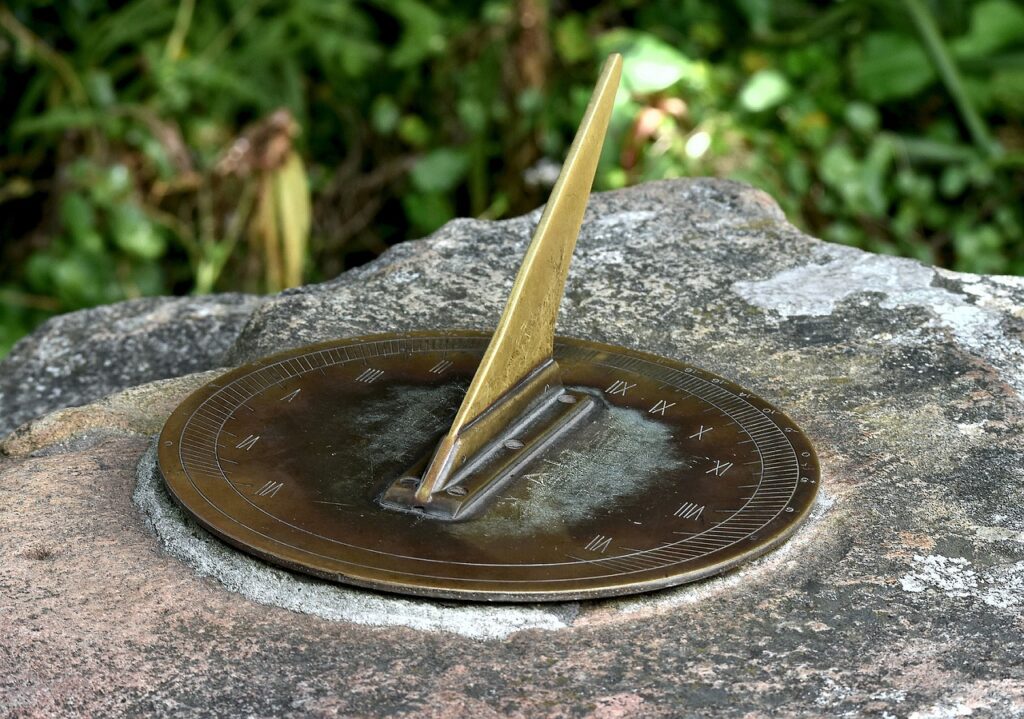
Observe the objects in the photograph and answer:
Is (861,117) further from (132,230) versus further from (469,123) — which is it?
(132,230)

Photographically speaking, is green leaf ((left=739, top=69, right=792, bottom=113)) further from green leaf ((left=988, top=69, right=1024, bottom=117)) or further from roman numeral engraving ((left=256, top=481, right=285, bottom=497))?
roman numeral engraving ((left=256, top=481, right=285, bottom=497))

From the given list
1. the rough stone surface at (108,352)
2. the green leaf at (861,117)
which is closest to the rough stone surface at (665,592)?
the rough stone surface at (108,352)

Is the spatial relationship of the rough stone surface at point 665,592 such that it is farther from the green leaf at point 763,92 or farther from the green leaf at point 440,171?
the green leaf at point 440,171

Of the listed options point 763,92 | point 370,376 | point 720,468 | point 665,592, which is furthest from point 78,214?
point 665,592

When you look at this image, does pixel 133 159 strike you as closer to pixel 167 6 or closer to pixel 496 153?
pixel 167 6

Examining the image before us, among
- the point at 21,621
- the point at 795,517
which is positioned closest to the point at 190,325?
the point at 21,621

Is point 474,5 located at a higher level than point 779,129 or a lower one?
higher
